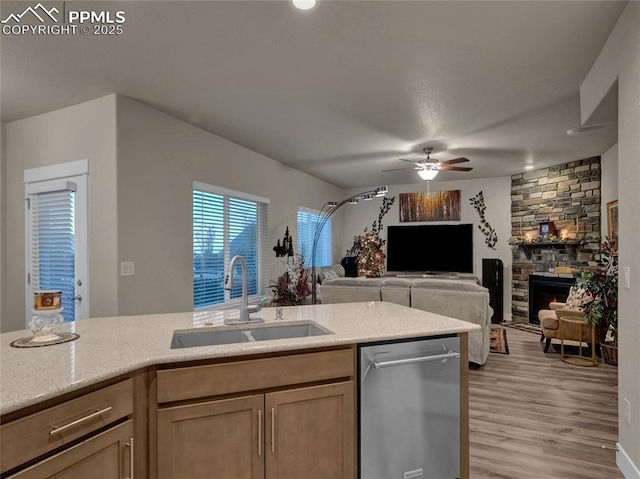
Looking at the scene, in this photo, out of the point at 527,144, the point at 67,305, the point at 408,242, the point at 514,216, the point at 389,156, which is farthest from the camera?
the point at 408,242

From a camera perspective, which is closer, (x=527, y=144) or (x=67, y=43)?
(x=67, y=43)

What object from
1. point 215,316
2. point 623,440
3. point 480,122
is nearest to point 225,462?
point 215,316

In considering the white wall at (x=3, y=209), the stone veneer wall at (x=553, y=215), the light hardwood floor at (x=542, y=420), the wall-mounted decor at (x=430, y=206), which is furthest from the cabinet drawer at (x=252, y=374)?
the wall-mounted decor at (x=430, y=206)

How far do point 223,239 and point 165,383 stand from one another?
128 inches

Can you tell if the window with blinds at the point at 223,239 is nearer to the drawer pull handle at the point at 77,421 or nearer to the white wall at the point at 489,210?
the drawer pull handle at the point at 77,421

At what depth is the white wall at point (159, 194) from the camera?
10.5 ft

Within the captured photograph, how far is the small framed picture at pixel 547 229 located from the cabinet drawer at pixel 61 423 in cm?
672

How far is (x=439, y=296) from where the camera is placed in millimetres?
4043

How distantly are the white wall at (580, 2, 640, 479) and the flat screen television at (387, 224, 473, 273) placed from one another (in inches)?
202

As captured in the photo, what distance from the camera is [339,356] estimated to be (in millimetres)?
1698

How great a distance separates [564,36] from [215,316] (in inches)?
113

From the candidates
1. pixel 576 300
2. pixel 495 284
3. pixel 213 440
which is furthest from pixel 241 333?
pixel 495 284

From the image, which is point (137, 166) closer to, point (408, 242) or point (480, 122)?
point (480, 122)

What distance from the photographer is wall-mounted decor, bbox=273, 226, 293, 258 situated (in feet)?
17.9
